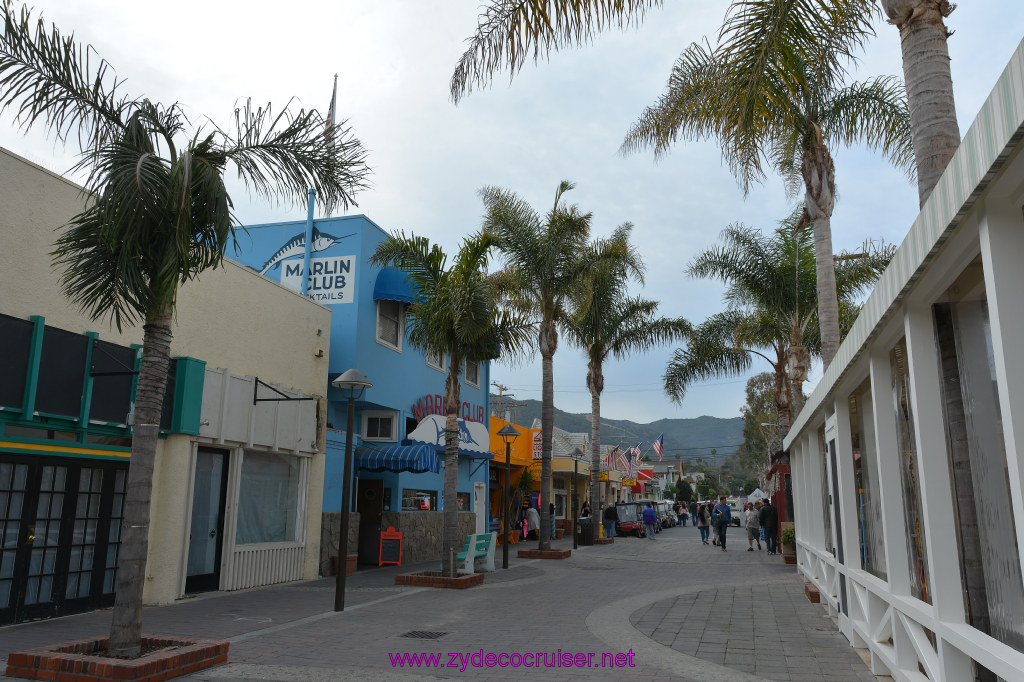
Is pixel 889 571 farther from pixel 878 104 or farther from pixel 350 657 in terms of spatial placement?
pixel 878 104

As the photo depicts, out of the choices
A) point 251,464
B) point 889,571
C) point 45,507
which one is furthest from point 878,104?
point 45,507

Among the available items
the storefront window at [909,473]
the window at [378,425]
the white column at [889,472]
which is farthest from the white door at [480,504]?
the storefront window at [909,473]

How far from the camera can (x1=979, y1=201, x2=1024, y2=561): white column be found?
313 centimetres

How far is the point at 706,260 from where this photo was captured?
21.5m

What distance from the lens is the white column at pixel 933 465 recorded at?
443 centimetres

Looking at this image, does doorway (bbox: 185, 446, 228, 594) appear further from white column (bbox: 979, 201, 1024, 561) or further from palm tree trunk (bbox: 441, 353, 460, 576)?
white column (bbox: 979, 201, 1024, 561)

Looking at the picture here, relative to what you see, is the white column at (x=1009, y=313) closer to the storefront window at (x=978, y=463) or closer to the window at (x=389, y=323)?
the storefront window at (x=978, y=463)

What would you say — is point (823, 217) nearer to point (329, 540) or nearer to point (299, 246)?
point (329, 540)

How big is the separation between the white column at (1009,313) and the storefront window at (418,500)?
16844mm

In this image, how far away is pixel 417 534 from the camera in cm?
1844

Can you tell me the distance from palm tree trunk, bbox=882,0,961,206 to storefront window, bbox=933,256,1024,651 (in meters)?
2.45

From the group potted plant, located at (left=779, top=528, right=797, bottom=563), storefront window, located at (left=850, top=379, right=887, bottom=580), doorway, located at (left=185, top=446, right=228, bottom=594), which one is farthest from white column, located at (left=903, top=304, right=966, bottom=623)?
potted plant, located at (left=779, top=528, right=797, bottom=563)

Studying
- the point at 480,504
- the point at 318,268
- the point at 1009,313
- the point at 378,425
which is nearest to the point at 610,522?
the point at 480,504

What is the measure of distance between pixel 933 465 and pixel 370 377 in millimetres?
14180
